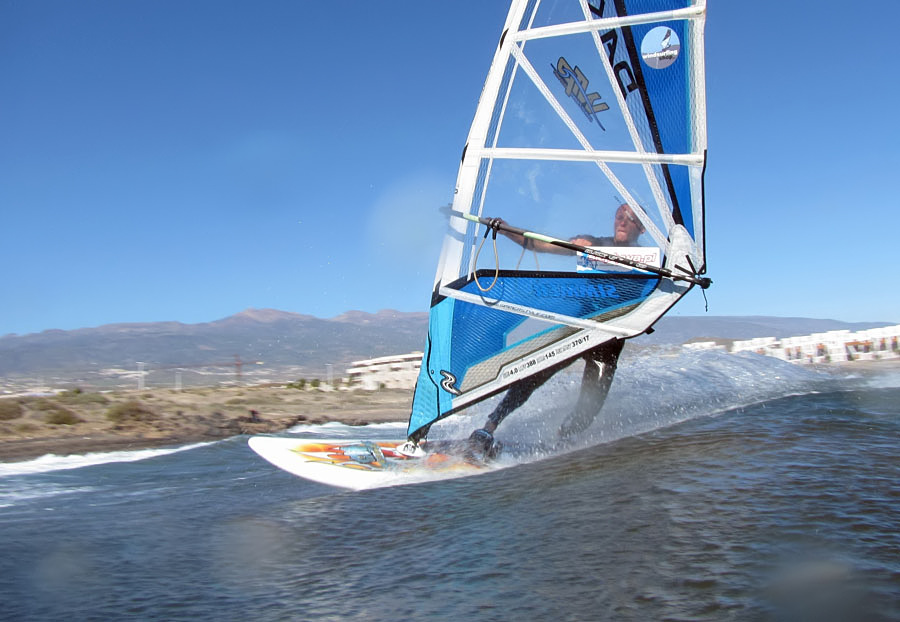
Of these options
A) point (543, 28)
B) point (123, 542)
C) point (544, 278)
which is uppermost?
point (543, 28)

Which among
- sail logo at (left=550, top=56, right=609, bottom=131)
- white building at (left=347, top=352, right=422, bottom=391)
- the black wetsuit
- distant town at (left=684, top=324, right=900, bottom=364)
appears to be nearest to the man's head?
sail logo at (left=550, top=56, right=609, bottom=131)

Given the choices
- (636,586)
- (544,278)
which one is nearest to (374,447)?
(544,278)

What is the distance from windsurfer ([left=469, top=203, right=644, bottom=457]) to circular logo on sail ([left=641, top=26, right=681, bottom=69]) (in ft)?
4.41

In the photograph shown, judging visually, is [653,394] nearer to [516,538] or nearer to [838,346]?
[516,538]

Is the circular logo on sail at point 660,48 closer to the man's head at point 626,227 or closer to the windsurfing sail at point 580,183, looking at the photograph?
the windsurfing sail at point 580,183

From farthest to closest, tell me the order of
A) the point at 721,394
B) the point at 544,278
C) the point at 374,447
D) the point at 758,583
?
1. the point at 721,394
2. the point at 374,447
3. the point at 544,278
4. the point at 758,583

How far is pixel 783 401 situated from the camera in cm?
877

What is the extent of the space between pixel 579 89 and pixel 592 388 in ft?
9.77

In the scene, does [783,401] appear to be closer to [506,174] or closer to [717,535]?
[506,174]

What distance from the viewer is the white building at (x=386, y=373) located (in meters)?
23.2

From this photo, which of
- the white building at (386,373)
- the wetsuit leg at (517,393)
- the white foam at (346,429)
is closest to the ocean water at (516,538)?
the wetsuit leg at (517,393)

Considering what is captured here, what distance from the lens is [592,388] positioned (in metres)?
7.19

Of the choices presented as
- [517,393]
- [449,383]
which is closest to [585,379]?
[517,393]

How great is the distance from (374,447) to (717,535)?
4708 millimetres
